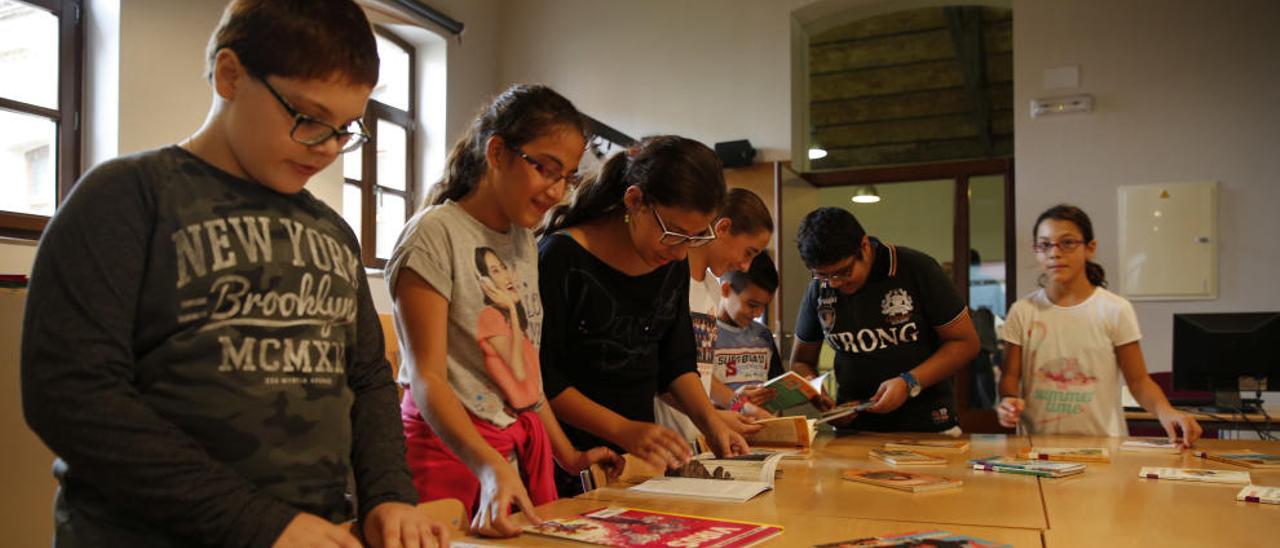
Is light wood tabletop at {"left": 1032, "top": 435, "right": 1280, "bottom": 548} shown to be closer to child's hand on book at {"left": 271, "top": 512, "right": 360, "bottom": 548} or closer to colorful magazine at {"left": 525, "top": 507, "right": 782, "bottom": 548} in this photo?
colorful magazine at {"left": 525, "top": 507, "right": 782, "bottom": 548}

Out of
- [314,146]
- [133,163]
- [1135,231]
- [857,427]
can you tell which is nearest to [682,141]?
[314,146]

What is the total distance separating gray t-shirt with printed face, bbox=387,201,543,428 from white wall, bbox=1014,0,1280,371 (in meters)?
5.16

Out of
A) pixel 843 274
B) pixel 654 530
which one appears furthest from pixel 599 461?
pixel 843 274

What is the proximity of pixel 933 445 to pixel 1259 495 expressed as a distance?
871 millimetres

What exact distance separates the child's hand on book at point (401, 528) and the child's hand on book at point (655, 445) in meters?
0.62

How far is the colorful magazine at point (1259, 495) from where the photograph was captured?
5.37ft

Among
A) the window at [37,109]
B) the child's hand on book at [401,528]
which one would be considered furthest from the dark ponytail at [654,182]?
the window at [37,109]

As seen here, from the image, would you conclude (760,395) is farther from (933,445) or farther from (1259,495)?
(1259,495)

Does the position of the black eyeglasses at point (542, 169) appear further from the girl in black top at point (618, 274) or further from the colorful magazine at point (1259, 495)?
the colorful magazine at point (1259, 495)

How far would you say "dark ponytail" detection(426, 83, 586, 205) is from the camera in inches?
63.9

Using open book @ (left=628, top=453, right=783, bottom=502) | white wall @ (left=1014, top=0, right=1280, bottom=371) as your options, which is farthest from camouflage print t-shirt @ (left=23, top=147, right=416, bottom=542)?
white wall @ (left=1014, top=0, right=1280, bottom=371)

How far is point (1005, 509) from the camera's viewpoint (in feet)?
5.04

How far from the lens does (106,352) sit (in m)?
0.90

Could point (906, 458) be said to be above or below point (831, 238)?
below
